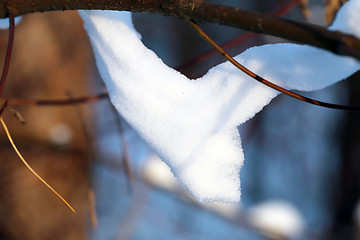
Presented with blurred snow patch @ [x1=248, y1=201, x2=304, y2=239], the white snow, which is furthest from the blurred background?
the white snow

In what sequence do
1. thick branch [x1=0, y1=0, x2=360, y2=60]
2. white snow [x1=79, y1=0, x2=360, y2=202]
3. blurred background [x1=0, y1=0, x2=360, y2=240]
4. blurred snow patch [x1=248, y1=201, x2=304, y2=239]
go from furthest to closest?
blurred snow patch [x1=248, y1=201, x2=304, y2=239], blurred background [x1=0, y1=0, x2=360, y2=240], white snow [x1=79, y1=0, x2=360, y2=202], thick branch [x1=0, y1=0, x2=360, y2=60]

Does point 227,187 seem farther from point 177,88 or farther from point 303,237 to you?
point 303,237

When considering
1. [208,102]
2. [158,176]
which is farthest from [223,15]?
[158,176]

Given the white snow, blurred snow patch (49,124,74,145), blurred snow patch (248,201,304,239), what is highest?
blurred snow patch (248,201,304,239)

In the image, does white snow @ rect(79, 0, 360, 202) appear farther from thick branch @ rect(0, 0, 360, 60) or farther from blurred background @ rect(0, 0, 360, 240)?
blurred background @ rect(0, 0, 360, 240)

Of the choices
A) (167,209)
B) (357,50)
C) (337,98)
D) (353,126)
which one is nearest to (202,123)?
(357,50)

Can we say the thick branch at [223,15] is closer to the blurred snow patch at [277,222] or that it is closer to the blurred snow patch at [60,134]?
the blurred snow patch at [60,134]

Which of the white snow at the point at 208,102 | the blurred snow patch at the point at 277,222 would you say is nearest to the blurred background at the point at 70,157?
the blurred snow patch at the point at 277,222

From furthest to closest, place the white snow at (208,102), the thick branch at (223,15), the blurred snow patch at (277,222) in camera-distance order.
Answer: the blurred snow patch at (277,222) < the white snow at (208,102) < the thick branch at (223,15)
